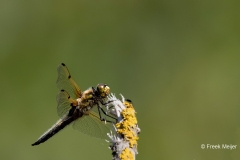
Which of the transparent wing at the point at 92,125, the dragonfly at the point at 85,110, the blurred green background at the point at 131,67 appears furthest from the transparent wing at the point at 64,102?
the blurred green background at the point at 131,67

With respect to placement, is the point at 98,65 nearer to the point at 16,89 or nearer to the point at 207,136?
the point at 16,89

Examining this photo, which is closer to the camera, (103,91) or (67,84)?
(103,91)

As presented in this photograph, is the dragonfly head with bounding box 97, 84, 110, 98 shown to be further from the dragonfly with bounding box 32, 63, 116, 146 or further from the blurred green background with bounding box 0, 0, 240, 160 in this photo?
the blurred green background with bounding box 0, 0, 240, 160

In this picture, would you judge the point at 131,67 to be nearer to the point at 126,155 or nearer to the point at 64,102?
the point at 64,102

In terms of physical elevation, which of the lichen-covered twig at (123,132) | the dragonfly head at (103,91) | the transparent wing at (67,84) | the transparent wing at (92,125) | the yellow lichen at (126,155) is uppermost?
the transparent wing at (67,84)

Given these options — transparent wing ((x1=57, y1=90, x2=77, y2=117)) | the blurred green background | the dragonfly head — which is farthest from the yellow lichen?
the blurred green background

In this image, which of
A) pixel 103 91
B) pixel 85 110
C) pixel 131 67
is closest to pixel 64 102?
pixel 85 110

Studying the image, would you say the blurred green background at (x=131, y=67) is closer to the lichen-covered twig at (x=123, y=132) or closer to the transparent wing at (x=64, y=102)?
the transparent wing at (x=64, y=102)
